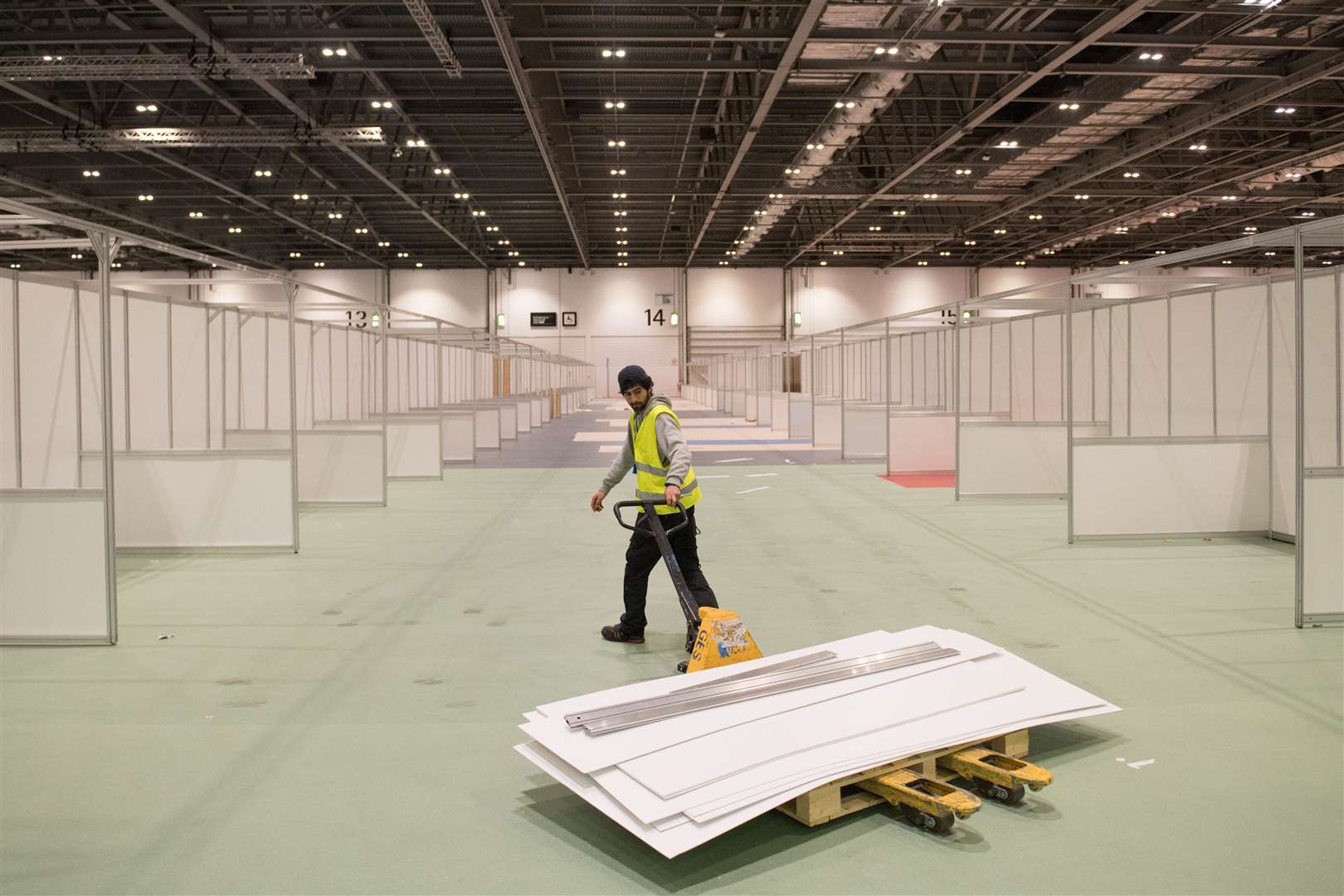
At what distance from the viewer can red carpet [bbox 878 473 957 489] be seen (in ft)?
47.9

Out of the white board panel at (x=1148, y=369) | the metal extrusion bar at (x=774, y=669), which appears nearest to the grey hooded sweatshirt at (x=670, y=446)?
the metal extrusion bar at (x=774, y=669)

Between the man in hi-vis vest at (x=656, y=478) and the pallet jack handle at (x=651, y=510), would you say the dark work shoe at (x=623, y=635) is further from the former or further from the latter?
the pallet jack handle at (x=651, y=510)

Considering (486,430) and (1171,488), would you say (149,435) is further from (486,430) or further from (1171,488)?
(486,430)

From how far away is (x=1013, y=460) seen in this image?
518 inches

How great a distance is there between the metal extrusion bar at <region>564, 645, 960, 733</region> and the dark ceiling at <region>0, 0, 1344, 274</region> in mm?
12220

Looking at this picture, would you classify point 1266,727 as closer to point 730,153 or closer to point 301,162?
Answer: point 730,153

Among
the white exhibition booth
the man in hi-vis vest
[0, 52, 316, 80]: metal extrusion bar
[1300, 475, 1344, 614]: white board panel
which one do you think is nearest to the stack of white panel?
the man in hi-vis vest

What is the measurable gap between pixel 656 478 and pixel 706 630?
1.15 m

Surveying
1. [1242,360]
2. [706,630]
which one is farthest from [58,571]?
[1242,360]

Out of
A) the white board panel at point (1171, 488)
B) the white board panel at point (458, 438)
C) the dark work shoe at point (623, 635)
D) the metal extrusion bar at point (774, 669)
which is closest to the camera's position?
the metal extrusion bar at point (774, 669)

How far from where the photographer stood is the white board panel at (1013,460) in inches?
514

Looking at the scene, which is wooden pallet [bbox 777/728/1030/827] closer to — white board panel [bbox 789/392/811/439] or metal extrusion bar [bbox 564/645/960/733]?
metal extrusion bar [bbox 564/645/960/733]

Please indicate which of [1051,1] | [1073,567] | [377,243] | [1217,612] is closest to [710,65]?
[1051,1]

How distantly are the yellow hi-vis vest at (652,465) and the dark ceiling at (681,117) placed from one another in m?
10.4
